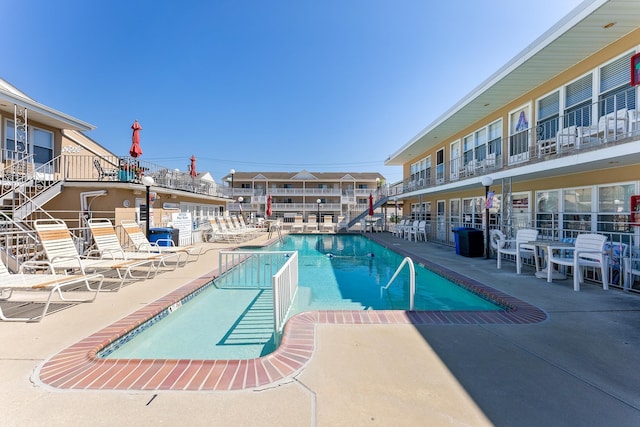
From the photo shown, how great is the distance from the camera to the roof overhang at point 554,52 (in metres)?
6.06

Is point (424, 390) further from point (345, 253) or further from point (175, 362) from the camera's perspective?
point (345, 253)

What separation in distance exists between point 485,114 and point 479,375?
39.8 ft

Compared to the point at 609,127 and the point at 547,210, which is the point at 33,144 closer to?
the point at 609,127

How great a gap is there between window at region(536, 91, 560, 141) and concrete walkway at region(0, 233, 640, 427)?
22.5 ft

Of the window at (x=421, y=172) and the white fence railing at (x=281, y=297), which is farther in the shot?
the window at (x=421, y=172)

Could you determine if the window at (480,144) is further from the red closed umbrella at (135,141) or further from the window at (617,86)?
the red closed umbrella at (135,141)

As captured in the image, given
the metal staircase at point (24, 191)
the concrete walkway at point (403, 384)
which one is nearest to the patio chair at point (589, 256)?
the concrete walkway at point (403, 384)

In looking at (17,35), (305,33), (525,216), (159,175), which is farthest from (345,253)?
(17,35)

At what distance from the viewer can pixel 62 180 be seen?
10820 millimetres

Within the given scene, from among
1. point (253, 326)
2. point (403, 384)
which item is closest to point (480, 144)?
point (253, 326)

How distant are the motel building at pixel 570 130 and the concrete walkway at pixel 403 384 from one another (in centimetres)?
394

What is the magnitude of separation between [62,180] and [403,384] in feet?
43.3

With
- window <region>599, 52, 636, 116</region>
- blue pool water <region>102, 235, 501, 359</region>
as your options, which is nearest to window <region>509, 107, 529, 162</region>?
window <region>599, 52, 636, 116</region>

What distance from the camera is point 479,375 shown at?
2.60m
